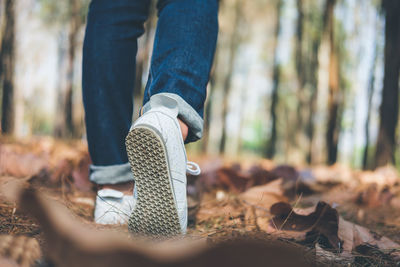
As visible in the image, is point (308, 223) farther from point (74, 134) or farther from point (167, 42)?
point (74, 134)

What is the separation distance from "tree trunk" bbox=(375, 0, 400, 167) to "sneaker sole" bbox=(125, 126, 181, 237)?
470 cm

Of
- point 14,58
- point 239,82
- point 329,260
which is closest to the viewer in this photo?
point 329,260

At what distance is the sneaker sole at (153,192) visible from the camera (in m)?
0.94

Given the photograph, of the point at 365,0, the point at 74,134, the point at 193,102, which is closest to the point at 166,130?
the point at 193,102

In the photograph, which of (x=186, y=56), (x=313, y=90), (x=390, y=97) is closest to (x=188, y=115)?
(x=186, y=56)

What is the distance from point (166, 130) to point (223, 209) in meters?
0.54

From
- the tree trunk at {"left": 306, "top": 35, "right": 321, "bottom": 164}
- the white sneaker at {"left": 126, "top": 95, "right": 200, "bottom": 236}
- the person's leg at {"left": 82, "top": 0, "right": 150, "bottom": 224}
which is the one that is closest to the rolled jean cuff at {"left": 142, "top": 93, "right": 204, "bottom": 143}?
the white sneaker at {"left": 126, "top": 95, "right": 200, "bottom": 236}

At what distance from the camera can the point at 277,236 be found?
987 millimetres

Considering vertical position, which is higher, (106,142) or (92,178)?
(106,142)

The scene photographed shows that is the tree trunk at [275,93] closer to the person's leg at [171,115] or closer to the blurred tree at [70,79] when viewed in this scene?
the blurred tree at [70,79]

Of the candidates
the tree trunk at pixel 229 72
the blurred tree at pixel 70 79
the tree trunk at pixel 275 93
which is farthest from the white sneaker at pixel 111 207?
the tree trunk at pixel 229 72

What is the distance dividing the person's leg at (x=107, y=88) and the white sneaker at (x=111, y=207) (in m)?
0.05

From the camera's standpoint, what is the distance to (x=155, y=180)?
0.95 m

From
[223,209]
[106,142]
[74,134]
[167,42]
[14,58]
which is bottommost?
[74,134]
